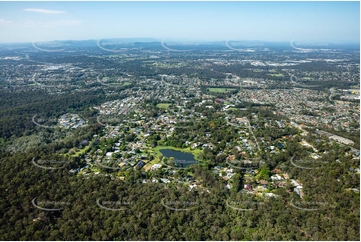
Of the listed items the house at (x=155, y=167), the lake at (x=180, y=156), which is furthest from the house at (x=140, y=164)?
the lake at (x=180, y=156)

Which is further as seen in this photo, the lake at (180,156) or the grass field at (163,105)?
the grass field at (163,105)

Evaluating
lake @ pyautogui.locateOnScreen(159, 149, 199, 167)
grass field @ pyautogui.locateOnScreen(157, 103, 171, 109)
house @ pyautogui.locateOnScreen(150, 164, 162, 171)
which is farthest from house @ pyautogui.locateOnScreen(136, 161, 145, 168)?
grass field @ pyautogui.locateOnScreen(157, 103, 171, 109)

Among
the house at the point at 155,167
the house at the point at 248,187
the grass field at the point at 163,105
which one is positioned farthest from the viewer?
the grass field at the point at 163,105

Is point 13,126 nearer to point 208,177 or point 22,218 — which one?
point 22,218

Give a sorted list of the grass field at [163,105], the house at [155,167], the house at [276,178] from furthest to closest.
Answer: the grass field at [163,105] < the house at [155,167] < the house at [276,178]

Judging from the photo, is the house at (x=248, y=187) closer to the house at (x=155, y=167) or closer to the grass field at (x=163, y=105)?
the house at (x=155, y=167)

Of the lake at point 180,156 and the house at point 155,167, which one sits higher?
the house at point 155,167

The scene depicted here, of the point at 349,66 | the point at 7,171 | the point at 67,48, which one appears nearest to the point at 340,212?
the point at 7,171

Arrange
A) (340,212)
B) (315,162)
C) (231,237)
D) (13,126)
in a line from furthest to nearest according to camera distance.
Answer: (13,126), (315,162), (340,212), (231,237)

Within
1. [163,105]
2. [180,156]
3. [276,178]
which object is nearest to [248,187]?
[276,178]
